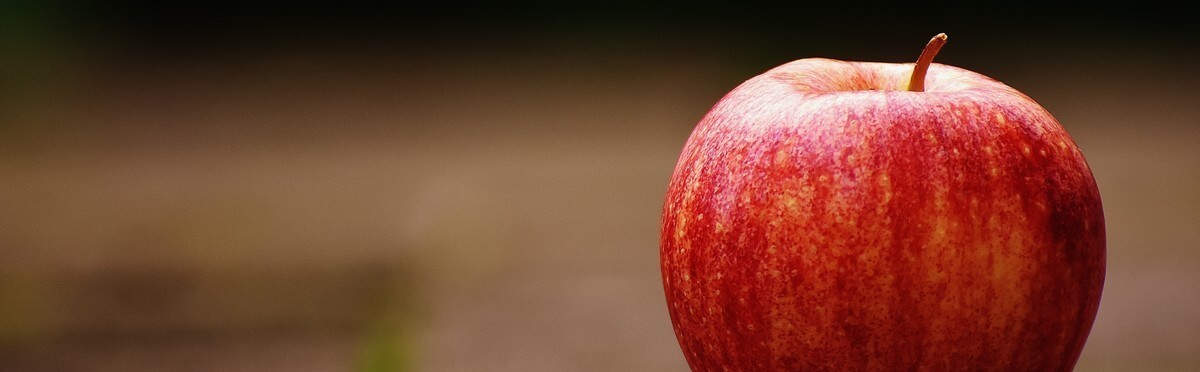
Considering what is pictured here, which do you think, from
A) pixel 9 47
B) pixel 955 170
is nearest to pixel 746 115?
pixel 955 170

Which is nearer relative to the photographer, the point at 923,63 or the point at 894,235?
the point at 894,235

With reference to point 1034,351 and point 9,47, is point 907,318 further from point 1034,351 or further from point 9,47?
point 9,47

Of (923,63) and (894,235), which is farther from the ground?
(923,63)

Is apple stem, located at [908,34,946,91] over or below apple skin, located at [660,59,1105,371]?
over

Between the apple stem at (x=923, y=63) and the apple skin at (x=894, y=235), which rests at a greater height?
the apple stem at (x=923, y=63)
